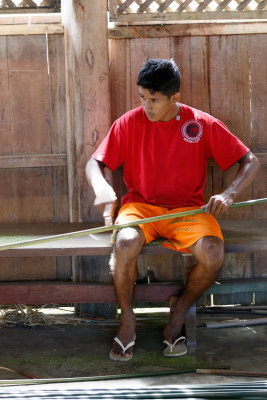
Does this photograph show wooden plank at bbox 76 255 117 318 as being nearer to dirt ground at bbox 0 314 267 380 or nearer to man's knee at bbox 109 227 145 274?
dirt ground at bbox 0 314 267 380

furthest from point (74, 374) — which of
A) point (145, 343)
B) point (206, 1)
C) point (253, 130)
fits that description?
point (206, 1)

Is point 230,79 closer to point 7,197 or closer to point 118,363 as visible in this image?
point 7,197

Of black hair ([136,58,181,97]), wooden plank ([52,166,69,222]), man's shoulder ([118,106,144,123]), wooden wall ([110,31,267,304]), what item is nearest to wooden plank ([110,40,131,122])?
wooden wall ([110,31,267,304])

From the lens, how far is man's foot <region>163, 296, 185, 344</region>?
3.36 meters

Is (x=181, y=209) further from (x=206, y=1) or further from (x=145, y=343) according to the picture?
(x=206, y=1)

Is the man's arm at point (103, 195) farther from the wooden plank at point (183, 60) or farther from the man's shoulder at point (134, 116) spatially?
the wooden plank at point (183, 60)

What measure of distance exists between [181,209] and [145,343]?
96 cm

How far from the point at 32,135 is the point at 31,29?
2.72 ft

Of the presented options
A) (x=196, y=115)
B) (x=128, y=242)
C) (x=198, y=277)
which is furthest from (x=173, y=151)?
(x=198, y=277)

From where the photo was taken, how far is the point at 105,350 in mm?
3455

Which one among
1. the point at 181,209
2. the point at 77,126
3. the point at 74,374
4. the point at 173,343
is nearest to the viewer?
the point at 74,374

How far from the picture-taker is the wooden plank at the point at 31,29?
4043 millimetres

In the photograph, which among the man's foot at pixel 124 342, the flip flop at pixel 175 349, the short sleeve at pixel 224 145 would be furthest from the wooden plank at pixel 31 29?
the flip flop at pixel 175 349

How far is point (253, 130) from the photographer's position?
13.6 feet
